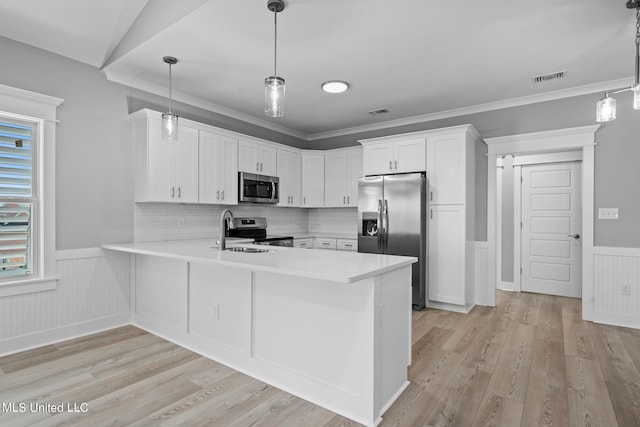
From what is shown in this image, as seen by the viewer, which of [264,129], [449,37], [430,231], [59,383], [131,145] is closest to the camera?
[59,383]

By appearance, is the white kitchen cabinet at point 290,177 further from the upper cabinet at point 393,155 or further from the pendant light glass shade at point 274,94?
the pendant light glass shade at point 274,94

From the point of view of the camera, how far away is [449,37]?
2742mm

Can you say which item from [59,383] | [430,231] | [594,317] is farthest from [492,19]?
[59,383]

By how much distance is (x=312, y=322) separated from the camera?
7.14 feet

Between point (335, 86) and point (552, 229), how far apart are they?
398 centimetres

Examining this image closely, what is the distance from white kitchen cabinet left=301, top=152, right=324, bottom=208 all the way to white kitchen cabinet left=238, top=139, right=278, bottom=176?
66cm

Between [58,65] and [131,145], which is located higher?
[58,65]

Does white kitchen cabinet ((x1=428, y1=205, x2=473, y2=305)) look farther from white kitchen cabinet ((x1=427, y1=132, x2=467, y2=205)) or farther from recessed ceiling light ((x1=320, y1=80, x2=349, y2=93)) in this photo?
recessed ceiling light ((x1=320, y1=80, x2=349, y2=93))

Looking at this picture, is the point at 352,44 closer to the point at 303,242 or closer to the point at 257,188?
the point at 257,188

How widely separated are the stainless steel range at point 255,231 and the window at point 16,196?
2.01 m

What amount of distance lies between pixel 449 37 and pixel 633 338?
333 cm

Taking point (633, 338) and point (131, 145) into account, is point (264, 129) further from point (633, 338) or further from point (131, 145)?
point (633, 338)

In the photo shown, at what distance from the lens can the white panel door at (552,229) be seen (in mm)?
4984

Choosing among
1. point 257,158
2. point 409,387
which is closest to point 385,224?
point 257,158
